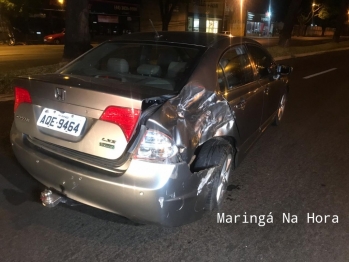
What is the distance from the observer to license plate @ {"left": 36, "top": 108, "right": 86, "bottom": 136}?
270 cm

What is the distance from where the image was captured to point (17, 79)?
307 centimetres

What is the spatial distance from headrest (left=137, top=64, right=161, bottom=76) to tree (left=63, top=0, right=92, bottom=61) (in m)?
7.87

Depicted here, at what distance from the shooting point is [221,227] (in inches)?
124

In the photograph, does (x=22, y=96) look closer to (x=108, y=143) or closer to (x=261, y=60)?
(x=108, y=143)

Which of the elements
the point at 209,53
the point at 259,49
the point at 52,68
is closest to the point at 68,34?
the point at 52,68

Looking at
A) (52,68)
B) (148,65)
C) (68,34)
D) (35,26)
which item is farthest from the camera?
(35,26)

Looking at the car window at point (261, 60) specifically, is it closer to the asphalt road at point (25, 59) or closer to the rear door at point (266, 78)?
the rear door at point (266, 78)

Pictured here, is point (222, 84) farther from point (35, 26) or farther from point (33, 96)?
point (35, 26)

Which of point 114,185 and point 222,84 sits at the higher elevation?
point 222,84

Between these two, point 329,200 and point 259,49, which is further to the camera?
point 259,49

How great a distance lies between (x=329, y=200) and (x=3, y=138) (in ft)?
13.6

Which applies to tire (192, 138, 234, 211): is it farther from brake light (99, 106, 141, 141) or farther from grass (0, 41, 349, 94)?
grass (0, 41, 349, 94)

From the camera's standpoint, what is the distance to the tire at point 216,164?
3.01 metres


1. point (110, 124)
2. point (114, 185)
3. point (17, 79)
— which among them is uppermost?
point (17, 79)
